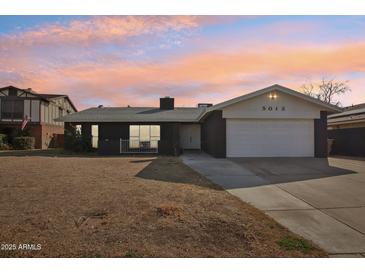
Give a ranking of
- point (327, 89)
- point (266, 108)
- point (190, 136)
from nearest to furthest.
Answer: point (266, 108)
point (190, 136)
point (327, 89)

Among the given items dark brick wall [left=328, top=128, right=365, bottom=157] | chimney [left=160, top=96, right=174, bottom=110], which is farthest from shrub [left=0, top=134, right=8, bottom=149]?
dark brick wall [left=328, top=128, right=365, bottom=157]

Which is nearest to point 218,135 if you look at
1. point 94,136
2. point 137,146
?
point 137,146

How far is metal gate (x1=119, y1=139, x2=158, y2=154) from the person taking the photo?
20.7m

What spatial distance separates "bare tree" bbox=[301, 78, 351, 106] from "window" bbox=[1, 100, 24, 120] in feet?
133

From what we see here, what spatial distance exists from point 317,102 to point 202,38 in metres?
8.59

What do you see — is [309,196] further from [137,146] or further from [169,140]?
[137,146]

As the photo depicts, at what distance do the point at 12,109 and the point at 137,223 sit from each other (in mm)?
29829

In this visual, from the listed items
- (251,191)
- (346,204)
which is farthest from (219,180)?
(346,204)

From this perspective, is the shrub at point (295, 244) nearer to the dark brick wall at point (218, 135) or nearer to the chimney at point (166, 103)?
the dark brick wall at point (218, 135)

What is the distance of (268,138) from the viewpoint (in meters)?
16.3

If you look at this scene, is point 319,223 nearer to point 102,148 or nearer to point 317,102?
point 317,102

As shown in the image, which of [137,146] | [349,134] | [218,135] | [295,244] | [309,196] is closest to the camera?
[295,244]

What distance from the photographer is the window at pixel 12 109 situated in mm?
30047

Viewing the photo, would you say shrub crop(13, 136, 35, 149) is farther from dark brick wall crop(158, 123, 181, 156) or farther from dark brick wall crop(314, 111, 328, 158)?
dark brick wall crop(314, 111, 328, 158)
